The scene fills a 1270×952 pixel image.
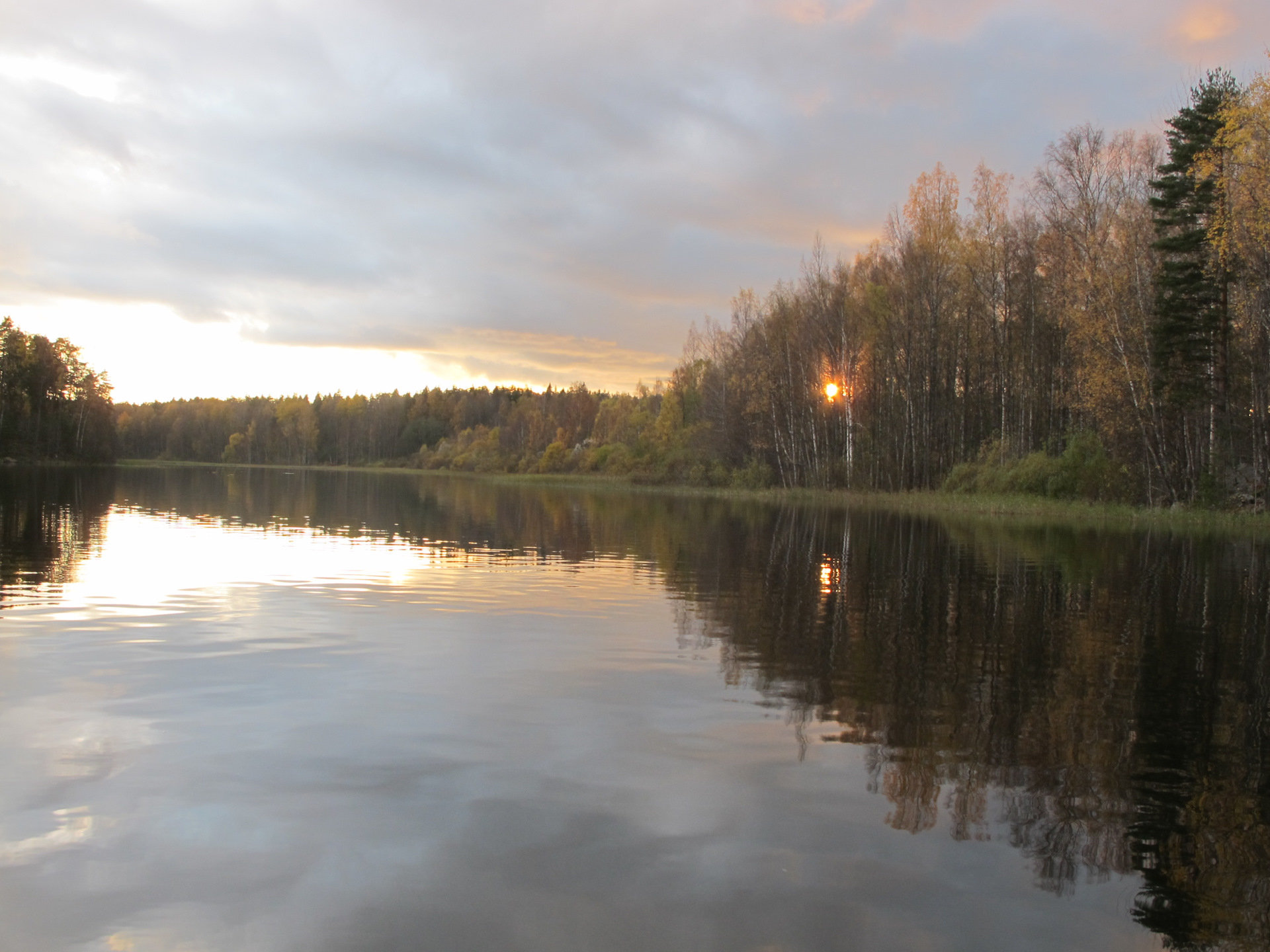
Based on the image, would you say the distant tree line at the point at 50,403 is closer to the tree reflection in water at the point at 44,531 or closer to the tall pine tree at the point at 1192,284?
the tree reflection in water at the point at 44,531

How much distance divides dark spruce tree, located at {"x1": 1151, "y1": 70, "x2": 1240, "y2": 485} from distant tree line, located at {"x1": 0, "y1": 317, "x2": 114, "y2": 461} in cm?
10021

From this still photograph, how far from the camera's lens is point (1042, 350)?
46.4 m

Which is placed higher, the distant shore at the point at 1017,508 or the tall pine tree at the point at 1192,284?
the tall pine tree at the point at 1192,284

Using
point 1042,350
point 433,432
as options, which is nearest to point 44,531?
point 1042,350

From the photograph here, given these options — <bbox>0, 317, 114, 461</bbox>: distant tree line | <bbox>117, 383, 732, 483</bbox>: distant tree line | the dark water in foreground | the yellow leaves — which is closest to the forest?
the yellow leaves

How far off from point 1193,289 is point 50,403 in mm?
106200

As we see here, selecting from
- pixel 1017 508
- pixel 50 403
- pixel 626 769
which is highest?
pixel 50 403

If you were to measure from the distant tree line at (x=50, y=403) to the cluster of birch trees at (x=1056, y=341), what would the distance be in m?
73.2

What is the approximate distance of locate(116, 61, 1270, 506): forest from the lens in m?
33.0

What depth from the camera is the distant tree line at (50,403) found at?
3659 inches

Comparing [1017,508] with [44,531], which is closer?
[44,531]

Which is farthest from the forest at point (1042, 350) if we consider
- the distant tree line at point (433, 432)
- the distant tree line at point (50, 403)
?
the distant tree line at point (50, 403)

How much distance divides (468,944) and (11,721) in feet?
17.3

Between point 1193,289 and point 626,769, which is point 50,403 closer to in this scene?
point 1193,289
